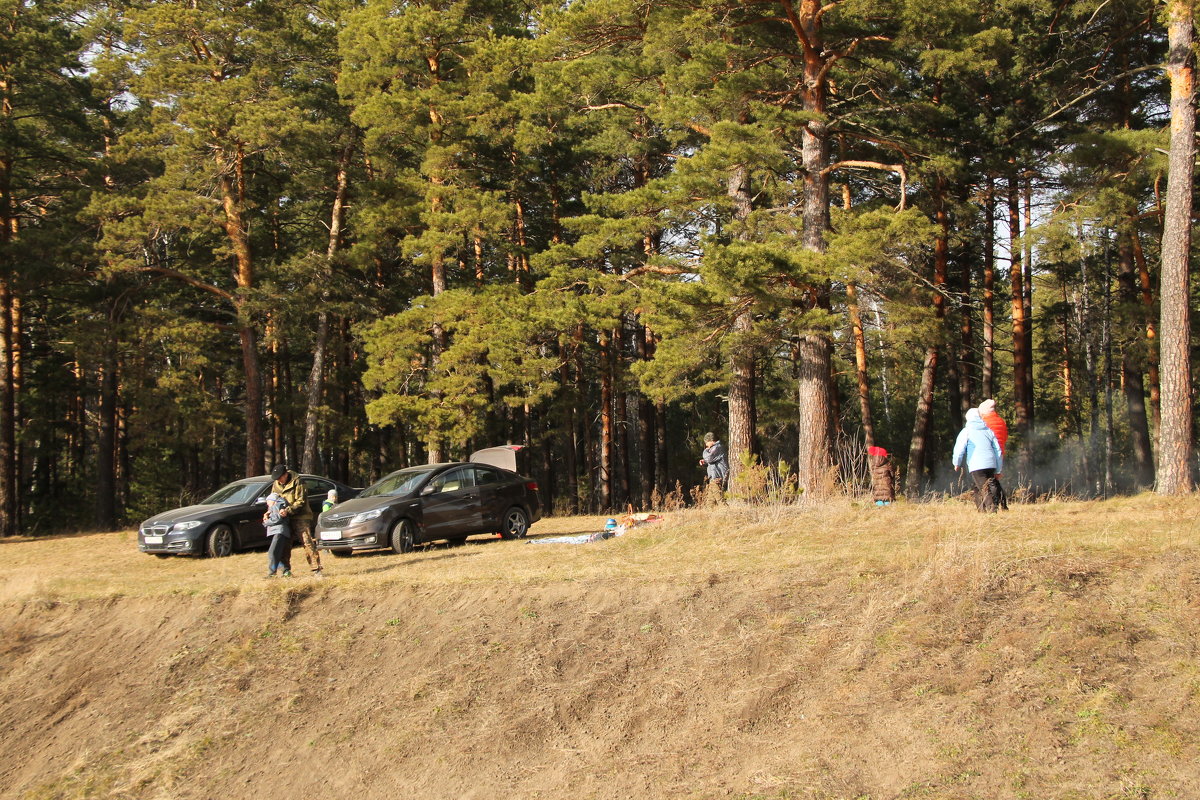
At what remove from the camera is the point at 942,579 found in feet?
26.7

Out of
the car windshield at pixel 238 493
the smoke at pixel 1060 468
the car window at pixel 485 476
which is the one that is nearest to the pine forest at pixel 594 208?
the smoke at pixel 1060 468

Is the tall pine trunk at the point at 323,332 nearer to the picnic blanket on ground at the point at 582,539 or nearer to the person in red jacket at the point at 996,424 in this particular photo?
the picnic blanket on ground at the point at 582,539

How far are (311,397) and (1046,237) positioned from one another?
775 inches

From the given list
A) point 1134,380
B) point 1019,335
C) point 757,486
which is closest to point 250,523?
point 757,486

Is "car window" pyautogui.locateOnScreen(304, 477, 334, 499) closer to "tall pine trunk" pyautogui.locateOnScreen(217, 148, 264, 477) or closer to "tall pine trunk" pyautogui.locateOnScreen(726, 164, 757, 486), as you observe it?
"tall pine trunk" pyautogui.locateOnScreen(726, 164, 757, 486)

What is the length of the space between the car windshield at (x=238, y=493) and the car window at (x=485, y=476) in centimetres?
443

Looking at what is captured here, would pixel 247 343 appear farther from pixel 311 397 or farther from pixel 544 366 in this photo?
pixel 544 366

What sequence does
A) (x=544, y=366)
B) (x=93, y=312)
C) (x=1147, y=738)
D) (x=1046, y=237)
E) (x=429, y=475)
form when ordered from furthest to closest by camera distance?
(x=93, y=312), (x=544, y=366), (x=1046, y=237), (x=429, y=475), (x=1147, y=738)

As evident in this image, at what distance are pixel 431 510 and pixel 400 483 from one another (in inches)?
34.3

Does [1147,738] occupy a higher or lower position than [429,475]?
lower

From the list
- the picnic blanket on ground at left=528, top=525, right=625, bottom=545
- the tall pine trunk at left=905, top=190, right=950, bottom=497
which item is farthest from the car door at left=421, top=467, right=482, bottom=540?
the tall pine trunk at left=905, top=190, right=950, bottom=497

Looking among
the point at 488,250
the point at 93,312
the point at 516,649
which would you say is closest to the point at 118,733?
the point at 516,649

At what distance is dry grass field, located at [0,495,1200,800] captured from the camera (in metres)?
6.36

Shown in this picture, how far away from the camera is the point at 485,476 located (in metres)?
15.1
